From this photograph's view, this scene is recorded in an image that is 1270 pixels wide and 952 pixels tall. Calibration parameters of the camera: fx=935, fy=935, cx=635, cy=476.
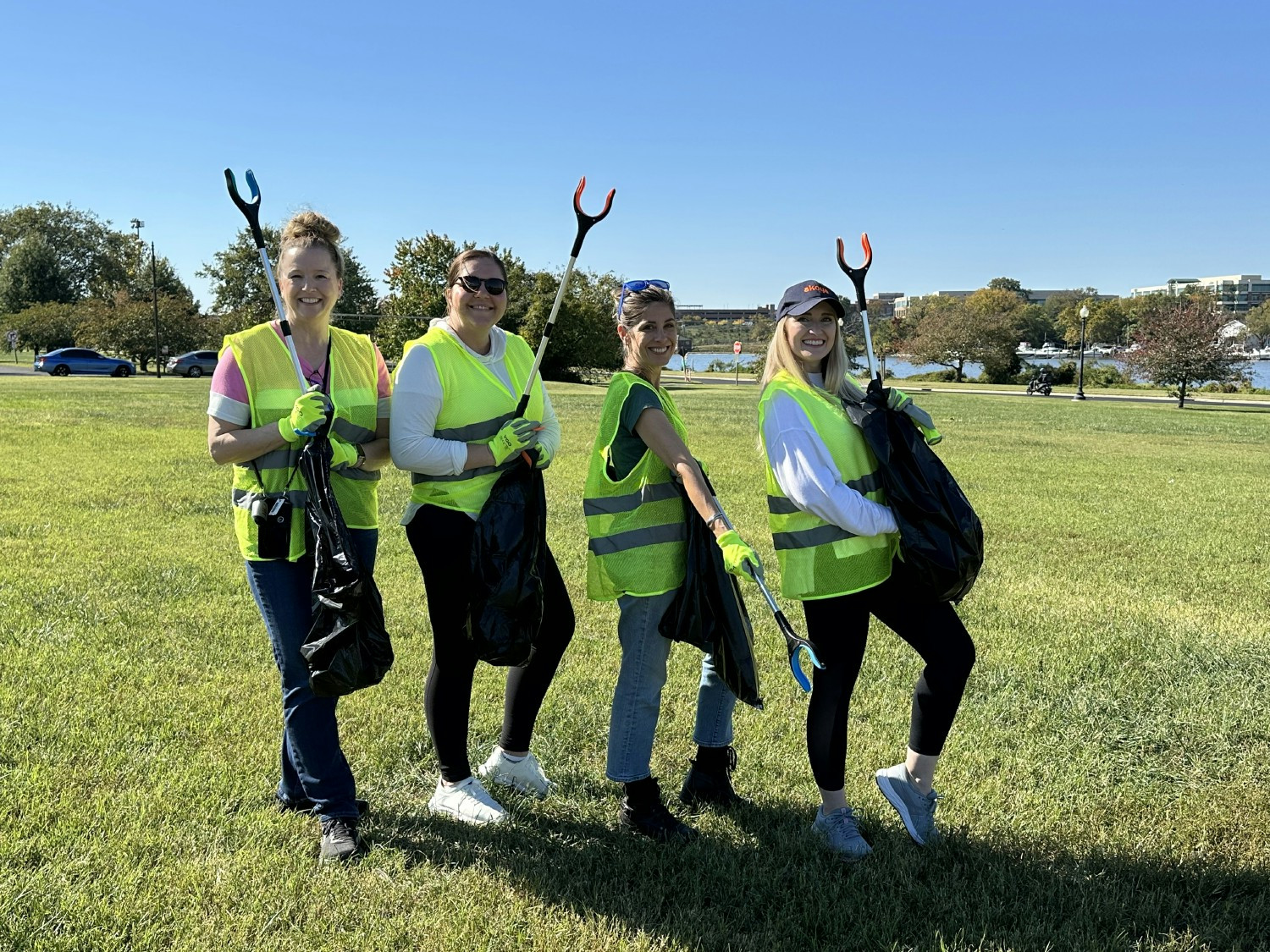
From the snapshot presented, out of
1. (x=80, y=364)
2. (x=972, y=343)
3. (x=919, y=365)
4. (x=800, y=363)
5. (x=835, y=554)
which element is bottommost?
(x=835, y=554)

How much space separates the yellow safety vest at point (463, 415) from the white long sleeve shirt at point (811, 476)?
94 centimetres

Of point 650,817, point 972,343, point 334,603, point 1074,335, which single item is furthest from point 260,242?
point 1074,335

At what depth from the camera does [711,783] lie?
374 centimetres

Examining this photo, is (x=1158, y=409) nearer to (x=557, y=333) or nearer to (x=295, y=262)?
(x=557, y=333)

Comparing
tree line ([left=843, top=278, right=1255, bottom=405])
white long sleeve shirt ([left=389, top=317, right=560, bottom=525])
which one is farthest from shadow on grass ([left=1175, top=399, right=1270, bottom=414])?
white long sleeve shirt ([left=389, top=317, right=560, bottom=525])

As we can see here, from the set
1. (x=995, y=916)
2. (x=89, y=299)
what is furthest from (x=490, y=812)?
(x=89, y=299)

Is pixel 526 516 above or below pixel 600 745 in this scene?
above

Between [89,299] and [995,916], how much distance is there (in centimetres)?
6475

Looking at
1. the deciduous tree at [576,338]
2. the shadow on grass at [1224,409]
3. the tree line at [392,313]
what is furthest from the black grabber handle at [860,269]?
the deciduous tree at [576,338]

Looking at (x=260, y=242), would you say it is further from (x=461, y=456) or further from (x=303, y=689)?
(x=303, y=689)

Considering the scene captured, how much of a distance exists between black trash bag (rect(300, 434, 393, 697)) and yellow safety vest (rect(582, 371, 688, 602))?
814mm

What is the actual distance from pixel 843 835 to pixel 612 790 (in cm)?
98

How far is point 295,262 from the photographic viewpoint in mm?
3238

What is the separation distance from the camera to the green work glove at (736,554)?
2941 millimetres
